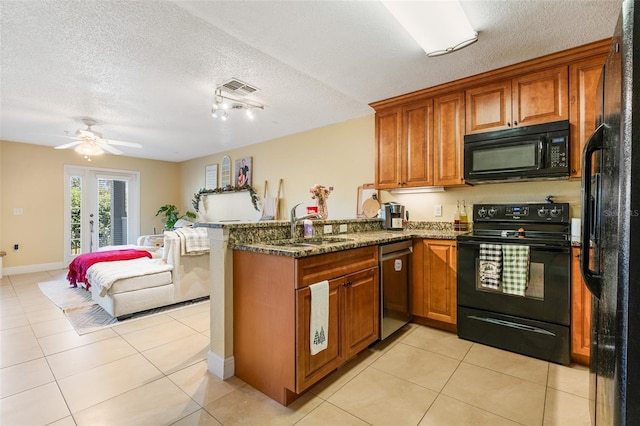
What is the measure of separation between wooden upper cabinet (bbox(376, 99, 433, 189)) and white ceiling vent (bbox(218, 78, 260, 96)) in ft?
4.94

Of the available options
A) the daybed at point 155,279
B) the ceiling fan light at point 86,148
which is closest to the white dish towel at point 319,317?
the daybed at point 155,279

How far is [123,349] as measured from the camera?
2531mm

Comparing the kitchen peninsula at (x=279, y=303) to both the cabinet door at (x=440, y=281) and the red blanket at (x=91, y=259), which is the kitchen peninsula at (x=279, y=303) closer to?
the cabinet door at (x=440, y=281)

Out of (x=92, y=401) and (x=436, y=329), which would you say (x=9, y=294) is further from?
(x=436, y=329)

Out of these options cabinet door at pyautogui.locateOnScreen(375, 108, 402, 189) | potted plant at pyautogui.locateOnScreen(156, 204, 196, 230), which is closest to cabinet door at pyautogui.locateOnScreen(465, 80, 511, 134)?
cabinet door at pyautogui.locateOnScreen(375, 108, 402, 189)

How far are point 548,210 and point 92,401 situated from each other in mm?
3703

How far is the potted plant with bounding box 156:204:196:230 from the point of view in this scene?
7.16m

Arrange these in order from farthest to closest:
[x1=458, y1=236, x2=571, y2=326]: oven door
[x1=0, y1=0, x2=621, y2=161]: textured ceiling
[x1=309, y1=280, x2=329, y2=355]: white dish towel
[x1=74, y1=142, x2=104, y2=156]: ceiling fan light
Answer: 1. [x1=74, y1=142, x2=104, y2=156]: ceiling fan light
2. [x1=458, y1=236, x2=571, y2=326]: oven door
3. [x1=0, y1=0, x2=621, y2=161]: textured ceiling
4. [x1=309, y1=280, x2=329, y2=355]: white dish towel

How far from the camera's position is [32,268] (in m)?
5.70

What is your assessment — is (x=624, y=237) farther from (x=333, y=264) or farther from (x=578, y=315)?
(x=578, y=315)

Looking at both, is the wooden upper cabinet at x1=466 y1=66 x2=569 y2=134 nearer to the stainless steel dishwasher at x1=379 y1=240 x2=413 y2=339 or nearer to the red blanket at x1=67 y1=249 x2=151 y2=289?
the stainless steel dishwasher at x1=379 y1=240 x2=413 y2=339

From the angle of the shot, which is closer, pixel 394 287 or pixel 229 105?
pixel 394 287

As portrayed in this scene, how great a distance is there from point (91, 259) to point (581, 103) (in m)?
5.59

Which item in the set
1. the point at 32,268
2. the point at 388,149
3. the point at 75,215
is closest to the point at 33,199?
the point at 75,215
